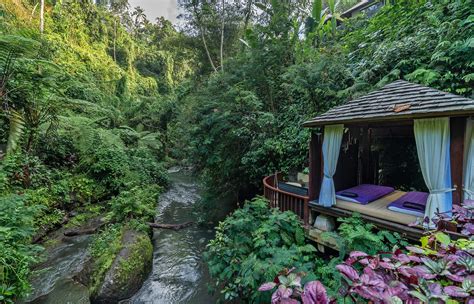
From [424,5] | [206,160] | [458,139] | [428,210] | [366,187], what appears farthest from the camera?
[206,160]

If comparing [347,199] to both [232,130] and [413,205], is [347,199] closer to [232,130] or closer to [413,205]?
[413,205]

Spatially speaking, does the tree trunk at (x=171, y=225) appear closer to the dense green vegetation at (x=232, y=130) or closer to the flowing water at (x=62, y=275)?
the dense green vegetation at (x=232, y=130)

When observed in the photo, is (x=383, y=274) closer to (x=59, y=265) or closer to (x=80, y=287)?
(x=80, y=287)

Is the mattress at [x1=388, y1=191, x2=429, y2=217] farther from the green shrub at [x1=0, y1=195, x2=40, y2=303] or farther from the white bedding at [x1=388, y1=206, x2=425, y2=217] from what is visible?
the green shrub at [x1=0, y1=195, x2=40, y2=303]

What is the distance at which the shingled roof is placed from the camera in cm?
310

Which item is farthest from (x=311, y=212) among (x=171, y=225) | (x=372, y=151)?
(x=171, y=225)

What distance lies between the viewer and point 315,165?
471 centimetres

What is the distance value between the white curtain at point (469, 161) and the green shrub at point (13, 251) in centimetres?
615

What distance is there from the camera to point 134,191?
24.0 ft

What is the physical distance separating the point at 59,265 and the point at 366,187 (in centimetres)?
734

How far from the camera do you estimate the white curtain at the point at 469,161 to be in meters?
3.25

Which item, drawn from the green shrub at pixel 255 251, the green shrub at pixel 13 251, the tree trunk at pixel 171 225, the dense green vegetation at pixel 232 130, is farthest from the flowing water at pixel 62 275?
the green shrub at pixel 255 251

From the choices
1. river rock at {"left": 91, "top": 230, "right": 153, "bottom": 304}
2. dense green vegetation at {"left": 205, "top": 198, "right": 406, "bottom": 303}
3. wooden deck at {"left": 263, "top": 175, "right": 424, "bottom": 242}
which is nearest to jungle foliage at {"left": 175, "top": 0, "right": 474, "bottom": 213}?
wooden deck at {"left": 263, "top": 175, "right": 424, "bottom": 242}

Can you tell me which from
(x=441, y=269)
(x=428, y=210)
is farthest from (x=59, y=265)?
(x=428, y=210)
